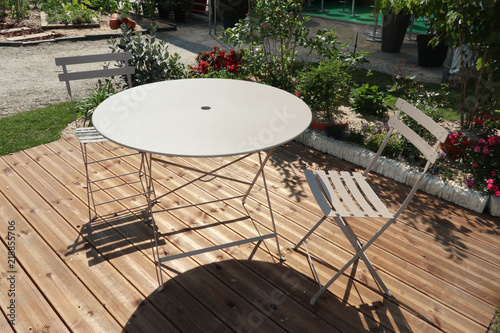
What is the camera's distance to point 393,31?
297 inches

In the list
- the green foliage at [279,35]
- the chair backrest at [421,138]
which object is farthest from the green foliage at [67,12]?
the chair backrest at [421,138]

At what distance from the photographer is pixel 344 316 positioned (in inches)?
89.0

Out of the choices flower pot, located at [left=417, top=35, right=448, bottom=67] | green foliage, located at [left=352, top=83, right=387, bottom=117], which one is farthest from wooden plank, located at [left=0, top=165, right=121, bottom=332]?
flower pot, located at [left=417, top=35, right=448, bottom=67]

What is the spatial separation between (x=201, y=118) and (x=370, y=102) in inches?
107

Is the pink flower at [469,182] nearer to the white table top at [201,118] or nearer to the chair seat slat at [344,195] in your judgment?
the chair seat slat at [344,195]

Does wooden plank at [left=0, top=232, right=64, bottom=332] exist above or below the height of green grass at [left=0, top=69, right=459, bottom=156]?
below

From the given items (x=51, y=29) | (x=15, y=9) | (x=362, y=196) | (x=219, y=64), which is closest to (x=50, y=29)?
(x=51, y=29)

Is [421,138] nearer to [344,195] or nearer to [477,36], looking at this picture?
[344,195]

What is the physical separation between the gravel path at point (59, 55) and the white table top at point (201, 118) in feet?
10.7

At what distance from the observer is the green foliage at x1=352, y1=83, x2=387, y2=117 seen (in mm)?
4512

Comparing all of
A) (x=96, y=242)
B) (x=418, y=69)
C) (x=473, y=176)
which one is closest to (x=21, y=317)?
(x=96, y=242)

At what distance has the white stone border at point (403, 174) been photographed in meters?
3.20

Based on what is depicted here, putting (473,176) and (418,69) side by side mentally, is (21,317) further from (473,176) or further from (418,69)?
(418,69)

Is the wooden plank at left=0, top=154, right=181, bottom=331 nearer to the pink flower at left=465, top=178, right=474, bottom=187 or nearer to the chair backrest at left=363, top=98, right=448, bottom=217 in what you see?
the chair backrest at left=363, top=98, right=448, bottom=217
